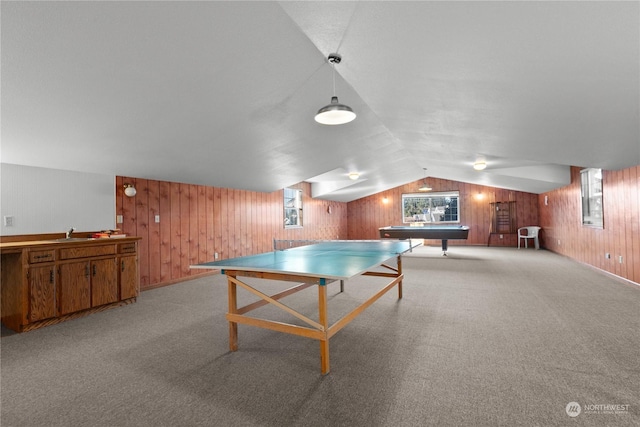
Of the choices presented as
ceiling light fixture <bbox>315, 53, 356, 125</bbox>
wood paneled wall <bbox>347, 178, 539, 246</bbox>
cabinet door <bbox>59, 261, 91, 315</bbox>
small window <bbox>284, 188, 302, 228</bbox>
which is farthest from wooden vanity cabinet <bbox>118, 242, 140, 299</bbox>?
wood paneled wall <bbox>347, 178, 539, 246</bbox>

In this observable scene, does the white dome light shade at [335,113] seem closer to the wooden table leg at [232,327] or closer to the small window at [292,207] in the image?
the wooden table leg at [232,327]

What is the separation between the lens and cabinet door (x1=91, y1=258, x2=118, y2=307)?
11.7 ft

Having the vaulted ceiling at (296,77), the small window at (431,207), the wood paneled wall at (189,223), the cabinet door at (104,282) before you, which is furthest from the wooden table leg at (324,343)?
the small window at (431,207)

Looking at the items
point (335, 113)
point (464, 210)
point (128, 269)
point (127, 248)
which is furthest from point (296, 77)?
point (464, 210)

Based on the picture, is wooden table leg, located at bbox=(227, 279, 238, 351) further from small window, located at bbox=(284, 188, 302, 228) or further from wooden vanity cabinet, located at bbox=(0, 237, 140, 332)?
small window, located at bbox=(284, 188, 302, 228)

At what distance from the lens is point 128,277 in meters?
3.92

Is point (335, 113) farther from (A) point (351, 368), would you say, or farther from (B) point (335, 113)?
(A) point (351, 368)

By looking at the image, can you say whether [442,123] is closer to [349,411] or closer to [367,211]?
[349,411]

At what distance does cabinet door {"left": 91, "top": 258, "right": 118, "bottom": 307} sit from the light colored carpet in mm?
228

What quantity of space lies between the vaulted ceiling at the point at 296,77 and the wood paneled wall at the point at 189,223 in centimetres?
64

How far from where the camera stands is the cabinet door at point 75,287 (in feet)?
10.8

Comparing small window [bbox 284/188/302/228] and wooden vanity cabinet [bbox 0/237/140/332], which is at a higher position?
small window [bbox 284/188/302/228]

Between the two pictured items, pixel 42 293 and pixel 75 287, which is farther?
pixel 75 287

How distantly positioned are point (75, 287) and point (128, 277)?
589 millimetres
